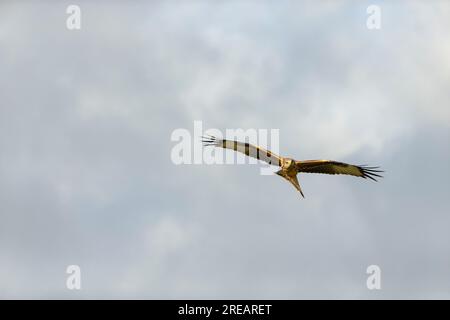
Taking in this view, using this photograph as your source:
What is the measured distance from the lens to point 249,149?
6294 centimetres

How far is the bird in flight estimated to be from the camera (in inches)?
2424

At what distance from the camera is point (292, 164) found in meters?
61.6

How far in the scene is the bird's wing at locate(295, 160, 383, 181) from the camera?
204 feet

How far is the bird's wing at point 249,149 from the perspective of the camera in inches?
2429

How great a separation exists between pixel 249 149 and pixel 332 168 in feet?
16.0

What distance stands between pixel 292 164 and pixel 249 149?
2670mm
